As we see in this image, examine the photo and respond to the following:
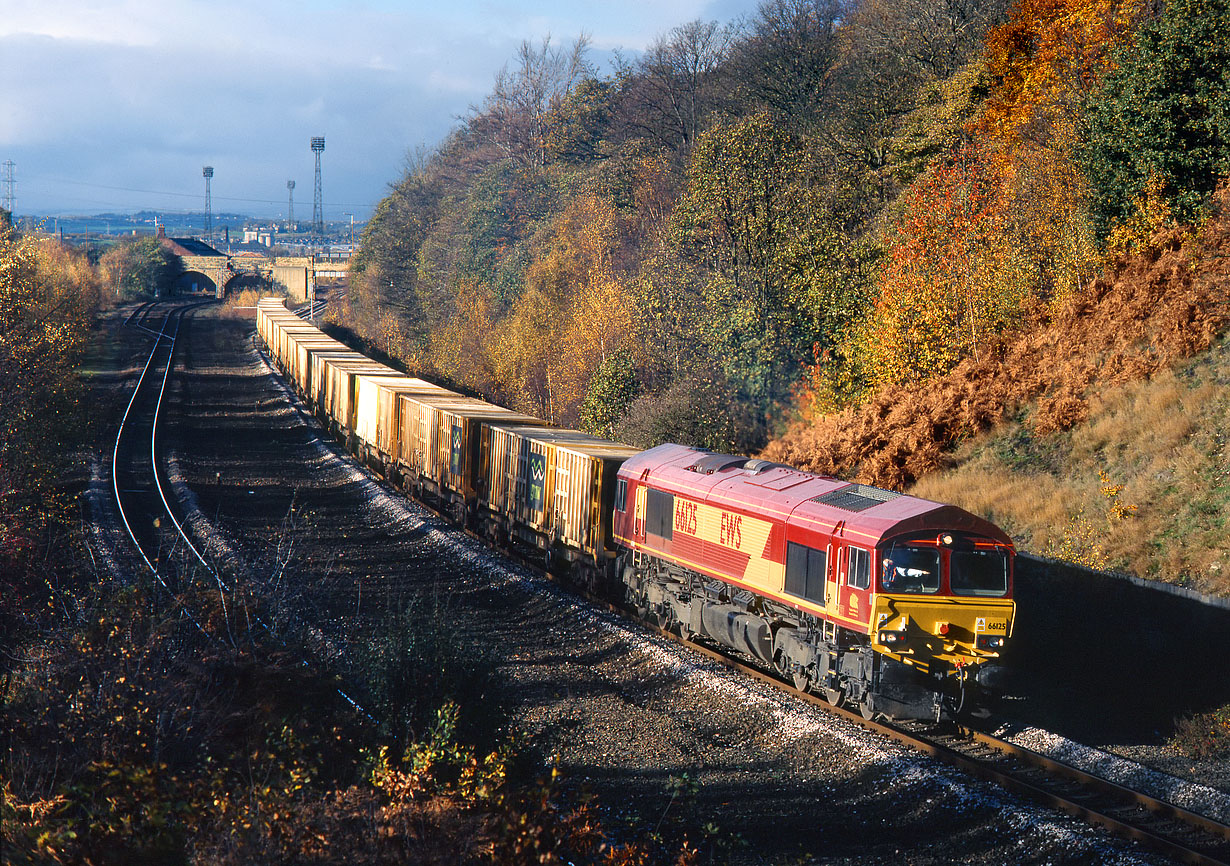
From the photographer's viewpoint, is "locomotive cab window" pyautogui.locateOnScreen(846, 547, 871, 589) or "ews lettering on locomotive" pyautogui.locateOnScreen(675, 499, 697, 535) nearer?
"locomotive cab window" pyautogui.locateOnScreen(846, 547, 871, 589)

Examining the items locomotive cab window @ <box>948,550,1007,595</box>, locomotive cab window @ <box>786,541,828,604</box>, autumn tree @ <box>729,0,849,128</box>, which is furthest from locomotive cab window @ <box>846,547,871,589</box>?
autumn tree @ <box>729,0,849,128</box>

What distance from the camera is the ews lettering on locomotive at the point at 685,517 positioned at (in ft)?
56.9

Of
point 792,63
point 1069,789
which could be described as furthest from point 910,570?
point 792,63

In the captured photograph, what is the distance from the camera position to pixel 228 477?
33312mm

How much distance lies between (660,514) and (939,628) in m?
6.05

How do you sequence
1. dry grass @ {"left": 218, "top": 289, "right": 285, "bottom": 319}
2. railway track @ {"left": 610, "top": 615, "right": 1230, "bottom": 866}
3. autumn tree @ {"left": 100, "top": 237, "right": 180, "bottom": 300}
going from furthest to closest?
1. autumn tree @ {"left": 100, "top": 237, "right": 180, "bottom": 300}
2. dry grass @ {"left": 218, "top": 289, "right": 285, "bottom": 319}
3. railway track @ {"left": 610, "top": 615, "right": 1230, "bottom": 866}

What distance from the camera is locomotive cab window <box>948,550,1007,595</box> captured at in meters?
13.7

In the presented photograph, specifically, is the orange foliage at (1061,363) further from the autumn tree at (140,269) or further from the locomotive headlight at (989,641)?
the autumn tree at (140,269)

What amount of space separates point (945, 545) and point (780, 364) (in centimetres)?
2393

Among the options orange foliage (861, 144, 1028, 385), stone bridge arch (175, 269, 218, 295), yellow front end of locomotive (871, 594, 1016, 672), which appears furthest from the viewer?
stone bridge arch (175, 269, 218, 295)

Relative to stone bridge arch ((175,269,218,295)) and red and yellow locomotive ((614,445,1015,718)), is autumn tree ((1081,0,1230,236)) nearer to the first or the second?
red and yellow locomotive ((614,445,1015,718))

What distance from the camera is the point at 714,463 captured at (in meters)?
18.1

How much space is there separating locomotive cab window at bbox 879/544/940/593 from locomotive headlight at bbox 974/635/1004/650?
0.93 metres

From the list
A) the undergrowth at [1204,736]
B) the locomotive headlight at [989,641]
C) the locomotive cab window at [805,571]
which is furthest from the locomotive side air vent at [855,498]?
the undergrowth at [1204,736]
